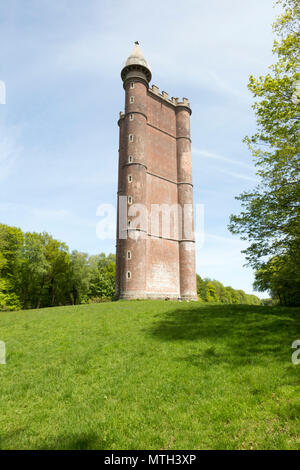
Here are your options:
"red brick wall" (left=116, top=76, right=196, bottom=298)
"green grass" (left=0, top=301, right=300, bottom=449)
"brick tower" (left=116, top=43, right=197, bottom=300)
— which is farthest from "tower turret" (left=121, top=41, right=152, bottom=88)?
"green grass" (left=0, top=301, right=300, bottom=449)

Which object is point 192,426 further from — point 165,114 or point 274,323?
point 165,114

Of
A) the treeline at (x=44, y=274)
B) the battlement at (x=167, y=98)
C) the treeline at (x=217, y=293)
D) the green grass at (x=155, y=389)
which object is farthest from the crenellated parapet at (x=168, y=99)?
the treeline at (x=217, y=293)

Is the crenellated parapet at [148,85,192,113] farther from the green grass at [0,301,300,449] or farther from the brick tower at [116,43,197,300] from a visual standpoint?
the green grass at [0,301,300,449]

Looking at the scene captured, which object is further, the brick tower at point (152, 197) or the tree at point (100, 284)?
the tree at point (100, 284)

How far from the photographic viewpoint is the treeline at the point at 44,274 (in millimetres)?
40053

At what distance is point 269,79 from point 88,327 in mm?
14913

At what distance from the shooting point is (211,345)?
30.8ft

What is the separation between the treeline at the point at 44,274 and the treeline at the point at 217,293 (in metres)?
27.8

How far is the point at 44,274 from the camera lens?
43.6 m

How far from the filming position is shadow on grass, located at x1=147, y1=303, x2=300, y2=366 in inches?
327

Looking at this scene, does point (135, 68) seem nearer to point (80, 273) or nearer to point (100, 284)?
point (80, 273)

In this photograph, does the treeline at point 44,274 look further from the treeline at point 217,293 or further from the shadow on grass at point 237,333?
the shadow on grass at point 237,333

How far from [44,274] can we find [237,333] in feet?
129
